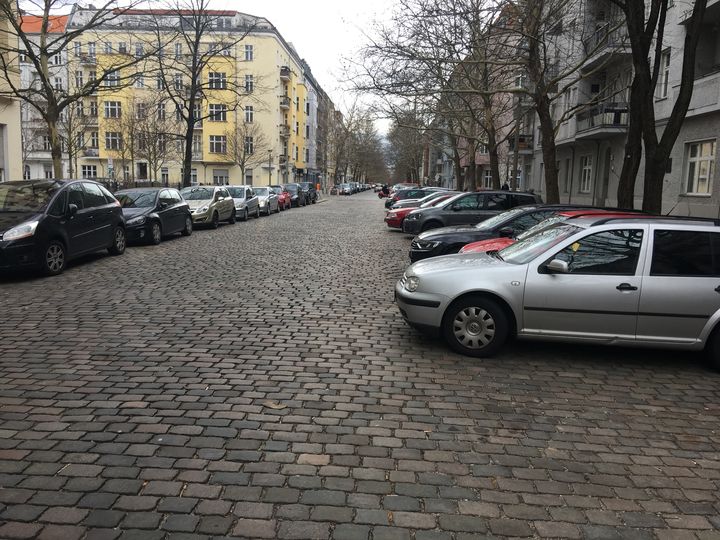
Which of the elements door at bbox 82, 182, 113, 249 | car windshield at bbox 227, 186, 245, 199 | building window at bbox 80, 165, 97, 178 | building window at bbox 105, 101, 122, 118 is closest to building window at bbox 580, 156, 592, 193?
car windshield at bbox 227, 186, 245, 199

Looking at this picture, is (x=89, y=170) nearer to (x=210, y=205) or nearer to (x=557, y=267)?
(x=210, y=205)

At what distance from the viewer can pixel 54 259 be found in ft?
35.1

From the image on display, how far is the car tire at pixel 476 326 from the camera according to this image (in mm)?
6141

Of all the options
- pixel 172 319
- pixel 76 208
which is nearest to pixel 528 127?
pixel 76 208

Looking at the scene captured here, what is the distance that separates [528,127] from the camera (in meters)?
44.5

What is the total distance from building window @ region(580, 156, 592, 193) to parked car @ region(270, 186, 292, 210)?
17840mm

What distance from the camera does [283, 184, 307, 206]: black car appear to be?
4238cm

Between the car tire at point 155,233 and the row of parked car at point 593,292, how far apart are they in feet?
36.9

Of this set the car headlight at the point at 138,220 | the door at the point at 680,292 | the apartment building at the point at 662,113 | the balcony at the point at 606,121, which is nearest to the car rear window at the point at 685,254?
the door at the point at 680,292

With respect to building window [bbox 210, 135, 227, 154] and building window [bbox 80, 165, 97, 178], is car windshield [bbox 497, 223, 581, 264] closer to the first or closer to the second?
building window [bbox 210, 135, 227, 154]

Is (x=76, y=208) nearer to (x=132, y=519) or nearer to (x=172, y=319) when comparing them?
(x=172, y=319)

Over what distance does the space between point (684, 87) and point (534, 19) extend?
27.6 feet

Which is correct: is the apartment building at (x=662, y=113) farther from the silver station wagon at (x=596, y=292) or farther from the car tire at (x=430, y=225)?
the silver station wagon at (x=596, y=292)

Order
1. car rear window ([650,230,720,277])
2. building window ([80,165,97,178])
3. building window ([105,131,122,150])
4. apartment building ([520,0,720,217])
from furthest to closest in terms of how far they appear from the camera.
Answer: building window ([80,165,97,178]) < building window ([105,131,122,150]) < apartment building ([520,0,720,217]) < car rear window ([650,230,720,277])
